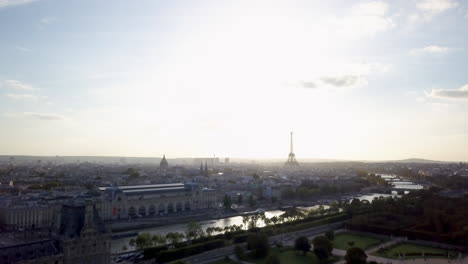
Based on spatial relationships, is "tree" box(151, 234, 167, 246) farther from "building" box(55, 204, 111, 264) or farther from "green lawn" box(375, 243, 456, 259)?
"green lawn" box(375, 243, 456, 259)

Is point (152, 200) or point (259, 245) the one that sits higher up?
point (152, 200)

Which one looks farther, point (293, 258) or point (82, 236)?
point (293, 258)

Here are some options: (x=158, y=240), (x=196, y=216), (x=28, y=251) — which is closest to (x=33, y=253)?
(x=28, y=251)

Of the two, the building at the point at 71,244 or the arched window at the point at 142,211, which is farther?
the arched window at the point at 142,211

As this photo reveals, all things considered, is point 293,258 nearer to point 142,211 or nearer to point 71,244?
point 71,244

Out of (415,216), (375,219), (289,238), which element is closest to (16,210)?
(289,238)

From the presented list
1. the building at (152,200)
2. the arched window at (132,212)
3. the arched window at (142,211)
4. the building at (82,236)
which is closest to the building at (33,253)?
the building at (82,236)

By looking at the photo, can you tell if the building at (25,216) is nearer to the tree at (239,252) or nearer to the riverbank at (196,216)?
the riverbank at (196,216)
